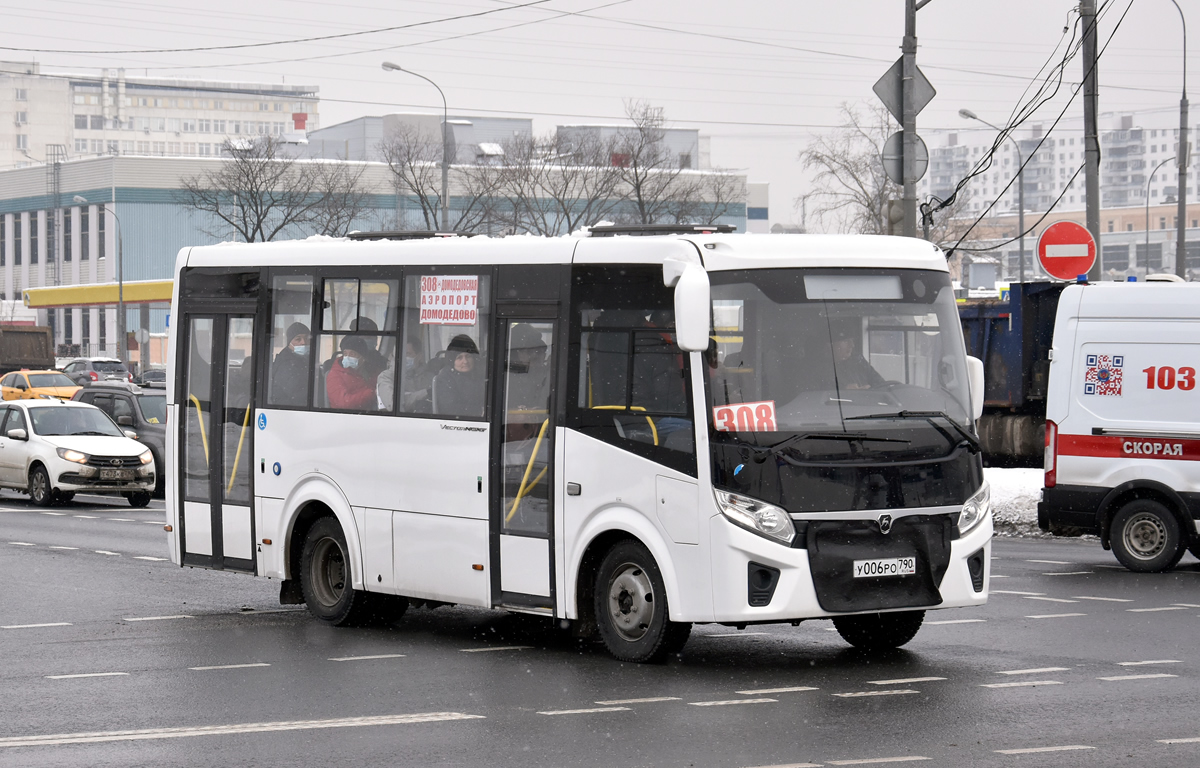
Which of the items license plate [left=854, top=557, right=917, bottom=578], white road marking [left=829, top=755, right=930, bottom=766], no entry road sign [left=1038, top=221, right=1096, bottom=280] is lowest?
white road marking [left=829, top=755, right=930, bottom=766]

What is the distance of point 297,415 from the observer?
12141 mm

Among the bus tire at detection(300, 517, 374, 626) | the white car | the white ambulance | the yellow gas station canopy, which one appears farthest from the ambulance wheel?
the yellow gas station canopy

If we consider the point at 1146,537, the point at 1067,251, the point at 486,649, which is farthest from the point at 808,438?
the point at 1067,251

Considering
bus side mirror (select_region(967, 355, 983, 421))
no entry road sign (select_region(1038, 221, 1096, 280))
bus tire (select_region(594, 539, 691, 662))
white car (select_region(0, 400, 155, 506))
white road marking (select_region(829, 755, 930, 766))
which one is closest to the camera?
white road marking (select_region(829, 755, 930, 766))

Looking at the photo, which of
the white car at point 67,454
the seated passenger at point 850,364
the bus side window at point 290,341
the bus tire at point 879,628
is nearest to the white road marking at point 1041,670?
the bus tire at point 879,628

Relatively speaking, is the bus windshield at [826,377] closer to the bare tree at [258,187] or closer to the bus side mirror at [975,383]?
the bus side mirror at [975,383]

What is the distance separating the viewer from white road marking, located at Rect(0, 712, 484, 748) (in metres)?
7.79

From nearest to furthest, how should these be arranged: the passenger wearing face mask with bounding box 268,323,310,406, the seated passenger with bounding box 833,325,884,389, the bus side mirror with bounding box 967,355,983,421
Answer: the seated passenger with bounding box 833,325,884,389, the bus side mirror with bounding box 967,355,983,421, the passenger wearing face mask with bounding box 268,323,310,406

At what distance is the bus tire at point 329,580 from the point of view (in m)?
11.9

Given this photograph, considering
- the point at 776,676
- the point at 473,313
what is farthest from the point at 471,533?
the point at 776,676

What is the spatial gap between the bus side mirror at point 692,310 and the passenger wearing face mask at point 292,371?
12.6 ft

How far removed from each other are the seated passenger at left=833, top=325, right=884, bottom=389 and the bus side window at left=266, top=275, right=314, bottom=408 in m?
4.22

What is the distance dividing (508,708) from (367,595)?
3506mm

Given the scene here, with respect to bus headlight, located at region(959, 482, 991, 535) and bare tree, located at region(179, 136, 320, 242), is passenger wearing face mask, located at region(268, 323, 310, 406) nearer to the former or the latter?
bus headlight, located at region(959, 482, 991, 535)
